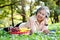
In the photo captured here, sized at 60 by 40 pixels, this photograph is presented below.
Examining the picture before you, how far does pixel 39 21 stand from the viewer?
2.97m

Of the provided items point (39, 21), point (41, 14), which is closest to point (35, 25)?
point (39, 21)

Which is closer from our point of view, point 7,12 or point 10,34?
point 10,34

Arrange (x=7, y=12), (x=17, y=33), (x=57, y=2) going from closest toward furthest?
1. (x=17, y=33)
2. (x=7, y=12)
3. (x=57, y=2)

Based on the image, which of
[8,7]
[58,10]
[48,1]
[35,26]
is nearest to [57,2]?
[58,10]

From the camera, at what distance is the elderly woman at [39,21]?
2.93m

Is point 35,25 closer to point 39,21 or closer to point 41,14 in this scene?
point 39,21

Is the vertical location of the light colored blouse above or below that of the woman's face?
below

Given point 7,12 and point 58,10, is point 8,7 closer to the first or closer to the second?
point 7,12

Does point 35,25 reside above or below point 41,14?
below

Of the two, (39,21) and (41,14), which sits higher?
(41,14)

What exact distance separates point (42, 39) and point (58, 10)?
308cm

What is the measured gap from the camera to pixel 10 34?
2.93m

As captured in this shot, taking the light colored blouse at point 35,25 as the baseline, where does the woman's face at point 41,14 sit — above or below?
above

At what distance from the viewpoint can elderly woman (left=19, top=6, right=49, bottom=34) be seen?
293 cm
